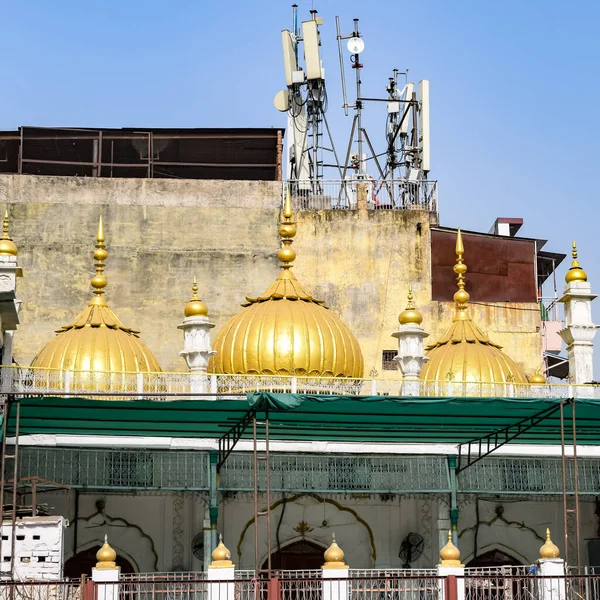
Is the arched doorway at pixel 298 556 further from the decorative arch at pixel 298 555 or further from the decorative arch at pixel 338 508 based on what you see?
the decorative arch at pixel 338 508

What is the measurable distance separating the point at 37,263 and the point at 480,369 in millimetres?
10485

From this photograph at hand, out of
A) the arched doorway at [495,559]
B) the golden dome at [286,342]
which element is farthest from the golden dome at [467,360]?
the arched doorway at [495,559]

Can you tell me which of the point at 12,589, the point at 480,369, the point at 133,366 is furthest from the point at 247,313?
the point at 12,589

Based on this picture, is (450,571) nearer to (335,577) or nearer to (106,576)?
(335,577)

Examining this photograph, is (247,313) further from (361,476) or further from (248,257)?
(248,257)

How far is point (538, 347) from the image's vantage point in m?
33.5

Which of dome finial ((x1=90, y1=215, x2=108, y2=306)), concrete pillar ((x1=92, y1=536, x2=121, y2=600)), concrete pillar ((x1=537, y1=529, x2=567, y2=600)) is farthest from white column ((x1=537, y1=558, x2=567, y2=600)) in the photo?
dome finial ((x1=90, y1=215, x2=108, y2=306))

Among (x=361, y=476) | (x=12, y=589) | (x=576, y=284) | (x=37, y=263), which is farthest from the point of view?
(x=37, y=263)

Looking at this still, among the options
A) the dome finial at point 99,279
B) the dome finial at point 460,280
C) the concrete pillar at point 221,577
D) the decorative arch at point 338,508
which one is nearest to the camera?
the concrete pillar at point 221,577

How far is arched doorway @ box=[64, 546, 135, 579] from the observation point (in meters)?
25.8

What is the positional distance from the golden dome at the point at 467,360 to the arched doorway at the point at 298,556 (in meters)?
3.66

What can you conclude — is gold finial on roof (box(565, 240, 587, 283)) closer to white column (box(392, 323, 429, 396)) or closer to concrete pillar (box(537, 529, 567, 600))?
white column (box(392, 323, 429, 396))

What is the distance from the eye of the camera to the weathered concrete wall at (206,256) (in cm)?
3300

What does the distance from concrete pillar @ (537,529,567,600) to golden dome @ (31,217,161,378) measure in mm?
7930
